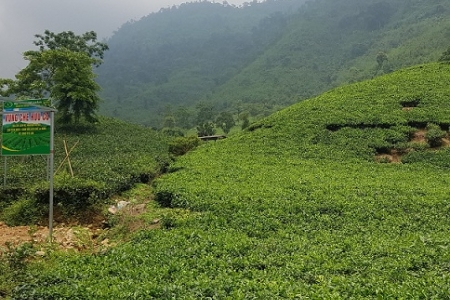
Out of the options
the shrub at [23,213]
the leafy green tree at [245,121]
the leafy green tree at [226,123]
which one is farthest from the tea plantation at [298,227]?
the leafy green tree at [226,123]

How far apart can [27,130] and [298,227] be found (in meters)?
7.58

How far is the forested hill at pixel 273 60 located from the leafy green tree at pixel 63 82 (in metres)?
46.1

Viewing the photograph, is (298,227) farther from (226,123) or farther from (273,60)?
(273,60)

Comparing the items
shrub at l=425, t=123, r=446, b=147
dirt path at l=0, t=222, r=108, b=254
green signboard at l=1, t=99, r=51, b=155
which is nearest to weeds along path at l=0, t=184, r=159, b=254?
dirt path at l=0, t=222, r=108, b=254

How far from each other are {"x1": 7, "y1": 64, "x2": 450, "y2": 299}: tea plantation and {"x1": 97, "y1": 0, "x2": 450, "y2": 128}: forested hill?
199ft

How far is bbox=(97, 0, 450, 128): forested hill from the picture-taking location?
9961cm

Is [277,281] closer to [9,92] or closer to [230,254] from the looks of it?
[230,254]

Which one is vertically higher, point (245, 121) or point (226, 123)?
point (245, 121)

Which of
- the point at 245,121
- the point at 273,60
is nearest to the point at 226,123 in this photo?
the point at 245,121

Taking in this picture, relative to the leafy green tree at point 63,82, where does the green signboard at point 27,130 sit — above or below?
below

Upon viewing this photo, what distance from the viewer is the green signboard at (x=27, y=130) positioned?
1038 cm

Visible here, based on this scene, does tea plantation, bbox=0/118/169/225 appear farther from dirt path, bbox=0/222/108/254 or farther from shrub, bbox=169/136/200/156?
shrub, bbox=169/136/200/156

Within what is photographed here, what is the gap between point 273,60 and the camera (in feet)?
457

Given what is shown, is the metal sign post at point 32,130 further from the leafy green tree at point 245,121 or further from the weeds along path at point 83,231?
the leafy green tree at point 245,121
